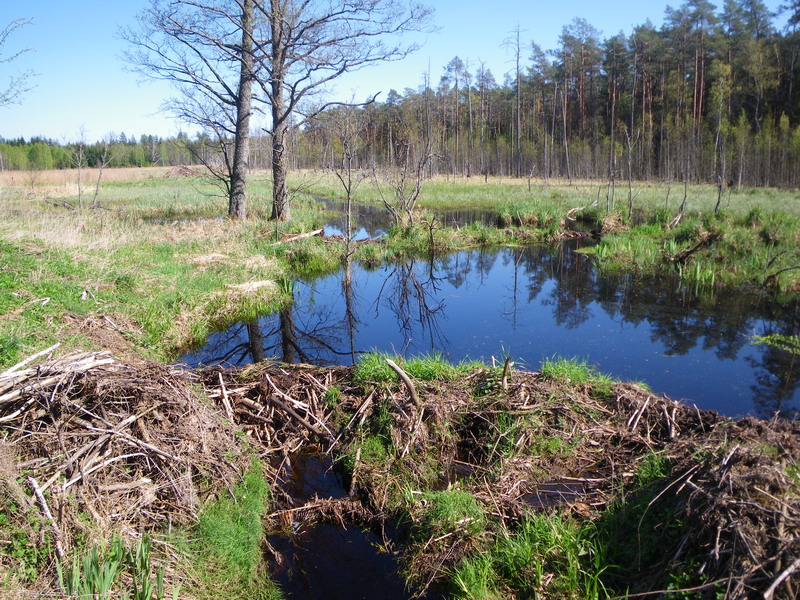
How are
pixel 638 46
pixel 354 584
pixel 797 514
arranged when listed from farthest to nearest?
1. pixel 638 46
2. pixel 354 584
3. pixel 797 514

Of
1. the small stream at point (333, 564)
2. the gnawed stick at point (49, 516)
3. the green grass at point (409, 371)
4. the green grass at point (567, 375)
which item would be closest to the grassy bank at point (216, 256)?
the gnawed stick at point (49, 516)

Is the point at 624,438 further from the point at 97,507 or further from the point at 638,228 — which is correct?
the point at 638,228

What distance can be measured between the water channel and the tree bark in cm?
574

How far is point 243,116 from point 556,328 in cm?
1213

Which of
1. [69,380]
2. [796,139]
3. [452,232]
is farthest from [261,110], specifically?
[796,139]

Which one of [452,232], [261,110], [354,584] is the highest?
[261,110]

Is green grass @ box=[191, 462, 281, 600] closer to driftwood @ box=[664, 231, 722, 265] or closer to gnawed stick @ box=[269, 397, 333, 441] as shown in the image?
gnawed stick @ box=[269, 397, 333, 441]

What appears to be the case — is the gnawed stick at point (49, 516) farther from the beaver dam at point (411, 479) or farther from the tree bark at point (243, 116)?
the tree bark at point (243, 116)

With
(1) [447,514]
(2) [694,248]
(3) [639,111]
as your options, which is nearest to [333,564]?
(1) [447,514]

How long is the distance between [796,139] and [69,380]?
123 feet

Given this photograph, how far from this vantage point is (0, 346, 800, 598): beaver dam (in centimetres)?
316

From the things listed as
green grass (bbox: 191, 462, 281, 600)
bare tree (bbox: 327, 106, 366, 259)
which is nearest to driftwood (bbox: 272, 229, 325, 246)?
bare tree (bbox: 327, 106, 366, 259)

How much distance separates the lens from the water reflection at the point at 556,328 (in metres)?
7.61

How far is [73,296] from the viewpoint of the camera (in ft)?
25.5
